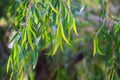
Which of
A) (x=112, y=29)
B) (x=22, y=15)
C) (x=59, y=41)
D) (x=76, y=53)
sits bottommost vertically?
(x=76, y=53)

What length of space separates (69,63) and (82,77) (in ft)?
1.35

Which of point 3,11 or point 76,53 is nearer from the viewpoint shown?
point 3,11

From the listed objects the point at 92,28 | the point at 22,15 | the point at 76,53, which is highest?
the point at 22,15

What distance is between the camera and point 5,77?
257 cm

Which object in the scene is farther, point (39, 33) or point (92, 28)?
point (92, 28)

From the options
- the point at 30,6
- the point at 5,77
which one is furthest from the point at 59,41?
the point at 5,77

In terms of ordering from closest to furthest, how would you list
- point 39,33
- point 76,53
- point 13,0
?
point 39,33
point 13,0
point 76,53

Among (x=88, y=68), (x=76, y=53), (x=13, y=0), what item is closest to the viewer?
(x=13, y=0)

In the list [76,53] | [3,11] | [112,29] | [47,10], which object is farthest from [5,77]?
[76,53]

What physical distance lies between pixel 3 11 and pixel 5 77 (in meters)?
0.62

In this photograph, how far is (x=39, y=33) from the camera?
1600mm

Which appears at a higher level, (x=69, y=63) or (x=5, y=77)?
(x=5, y=77)

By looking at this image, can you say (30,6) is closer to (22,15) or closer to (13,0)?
(22,15)

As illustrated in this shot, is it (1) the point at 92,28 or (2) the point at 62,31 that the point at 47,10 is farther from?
(1) the point at 92,28
